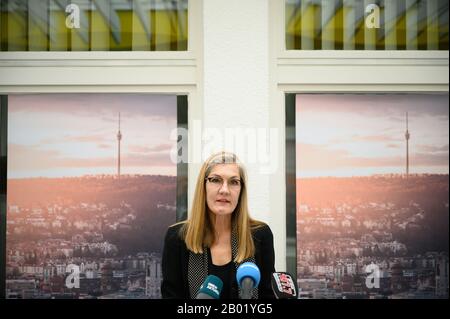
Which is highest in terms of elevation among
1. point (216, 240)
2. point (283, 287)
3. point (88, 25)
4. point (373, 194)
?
point (88, 25)

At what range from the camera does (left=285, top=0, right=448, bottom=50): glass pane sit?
2867mm

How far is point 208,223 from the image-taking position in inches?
81.7

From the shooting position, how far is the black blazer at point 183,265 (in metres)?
1.96

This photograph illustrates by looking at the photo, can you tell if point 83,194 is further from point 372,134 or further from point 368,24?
point 368,24

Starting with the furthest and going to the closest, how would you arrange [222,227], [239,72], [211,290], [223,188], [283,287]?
[239,72]
[222,227]
[223,188]
[283,287]
[211,290]

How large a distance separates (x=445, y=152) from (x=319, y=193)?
90cm

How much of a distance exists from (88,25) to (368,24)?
1.85m

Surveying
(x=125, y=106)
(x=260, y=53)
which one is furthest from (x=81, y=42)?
(x=260, y=53)

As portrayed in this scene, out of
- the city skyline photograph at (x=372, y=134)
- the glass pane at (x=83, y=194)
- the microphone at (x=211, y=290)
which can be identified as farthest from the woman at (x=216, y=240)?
the city skyline photograph at (x=372, y=134)

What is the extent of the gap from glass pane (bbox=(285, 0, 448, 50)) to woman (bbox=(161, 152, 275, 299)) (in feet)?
4.20

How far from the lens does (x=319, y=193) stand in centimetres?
289

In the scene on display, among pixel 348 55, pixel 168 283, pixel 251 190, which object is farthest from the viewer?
pixel 348 55

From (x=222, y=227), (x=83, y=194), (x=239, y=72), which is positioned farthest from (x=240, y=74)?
(x=83, y=194)

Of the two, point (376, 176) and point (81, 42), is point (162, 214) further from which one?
point (376, 176)
